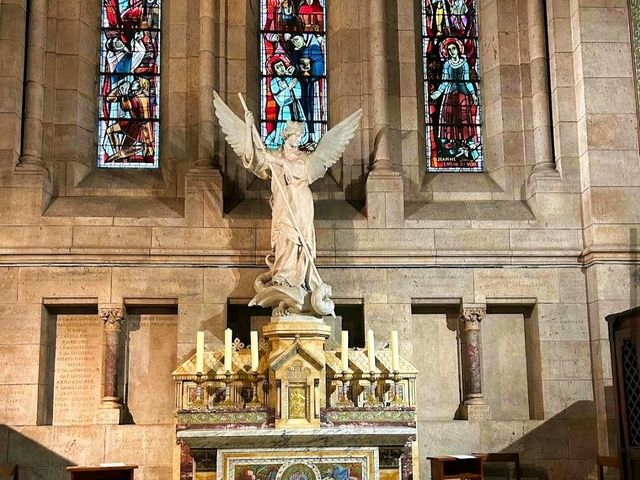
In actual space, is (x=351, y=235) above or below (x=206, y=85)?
below

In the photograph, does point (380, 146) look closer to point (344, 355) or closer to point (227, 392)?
point (344, 355)

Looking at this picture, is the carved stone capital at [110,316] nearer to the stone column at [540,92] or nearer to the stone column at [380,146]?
the stone column at [380,146]

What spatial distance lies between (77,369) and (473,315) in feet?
17.3

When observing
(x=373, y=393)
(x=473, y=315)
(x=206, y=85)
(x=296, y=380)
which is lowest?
(x=373, y=393)

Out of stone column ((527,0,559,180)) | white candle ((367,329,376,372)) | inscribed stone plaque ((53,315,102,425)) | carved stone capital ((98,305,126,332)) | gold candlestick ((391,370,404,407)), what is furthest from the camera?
stone column ((527,0,559,180))

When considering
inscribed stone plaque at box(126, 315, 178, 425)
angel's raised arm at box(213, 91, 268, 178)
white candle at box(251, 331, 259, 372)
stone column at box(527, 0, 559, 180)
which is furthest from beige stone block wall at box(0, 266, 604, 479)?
angel's raised arm at box(213, 91, 268, 178)

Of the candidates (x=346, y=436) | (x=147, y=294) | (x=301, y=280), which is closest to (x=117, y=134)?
(x=147, y=294)

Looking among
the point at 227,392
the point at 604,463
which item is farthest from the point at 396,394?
the point at 604,463

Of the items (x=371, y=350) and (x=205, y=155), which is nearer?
(x=371, y=350)

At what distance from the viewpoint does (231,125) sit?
39.3 ft

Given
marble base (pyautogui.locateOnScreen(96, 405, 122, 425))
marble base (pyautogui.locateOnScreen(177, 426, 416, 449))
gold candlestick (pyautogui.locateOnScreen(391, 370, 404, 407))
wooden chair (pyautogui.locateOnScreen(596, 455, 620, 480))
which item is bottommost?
wooden chair (pyautogui.locateOnScreen(596, 455, 620, 480))

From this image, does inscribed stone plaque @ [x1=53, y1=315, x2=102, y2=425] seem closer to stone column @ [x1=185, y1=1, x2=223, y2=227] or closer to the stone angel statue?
stone column @ [x1=185, y1=1, x2=223, y2=227]

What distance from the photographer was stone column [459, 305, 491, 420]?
12.8 meters

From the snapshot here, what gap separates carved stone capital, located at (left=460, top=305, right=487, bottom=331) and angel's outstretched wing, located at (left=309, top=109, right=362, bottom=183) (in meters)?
2.68
